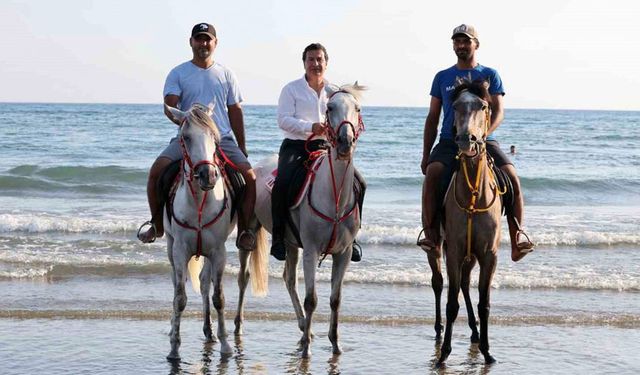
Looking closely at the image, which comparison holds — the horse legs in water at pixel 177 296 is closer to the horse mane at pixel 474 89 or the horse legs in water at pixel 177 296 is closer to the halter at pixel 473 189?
the halter at pixel 473 189

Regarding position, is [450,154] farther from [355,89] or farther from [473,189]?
[355,89]

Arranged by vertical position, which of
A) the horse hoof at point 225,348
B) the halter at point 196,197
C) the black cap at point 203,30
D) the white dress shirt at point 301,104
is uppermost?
the black cap at point 203,30

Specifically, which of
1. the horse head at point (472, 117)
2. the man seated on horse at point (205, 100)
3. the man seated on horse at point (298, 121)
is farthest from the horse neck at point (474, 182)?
the man seated on horse at point (205, 100)

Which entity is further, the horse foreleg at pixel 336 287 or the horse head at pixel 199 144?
the horse foreleg at pixel 336 287

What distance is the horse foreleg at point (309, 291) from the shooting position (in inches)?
286

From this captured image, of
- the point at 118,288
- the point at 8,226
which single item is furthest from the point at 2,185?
the point at 118,288

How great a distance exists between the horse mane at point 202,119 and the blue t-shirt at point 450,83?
1915mm

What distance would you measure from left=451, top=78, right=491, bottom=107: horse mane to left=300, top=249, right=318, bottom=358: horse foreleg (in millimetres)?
1738

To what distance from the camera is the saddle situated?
7.41 meters

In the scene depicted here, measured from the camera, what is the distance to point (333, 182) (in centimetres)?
712

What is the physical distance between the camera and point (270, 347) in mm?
7789

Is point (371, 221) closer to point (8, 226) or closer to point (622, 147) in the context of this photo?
point (8, 226)

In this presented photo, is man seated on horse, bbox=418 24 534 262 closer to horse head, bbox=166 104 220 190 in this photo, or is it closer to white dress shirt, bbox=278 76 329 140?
white dress shirt, bbox=278 76 329 140

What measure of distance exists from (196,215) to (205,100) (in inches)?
42.5
